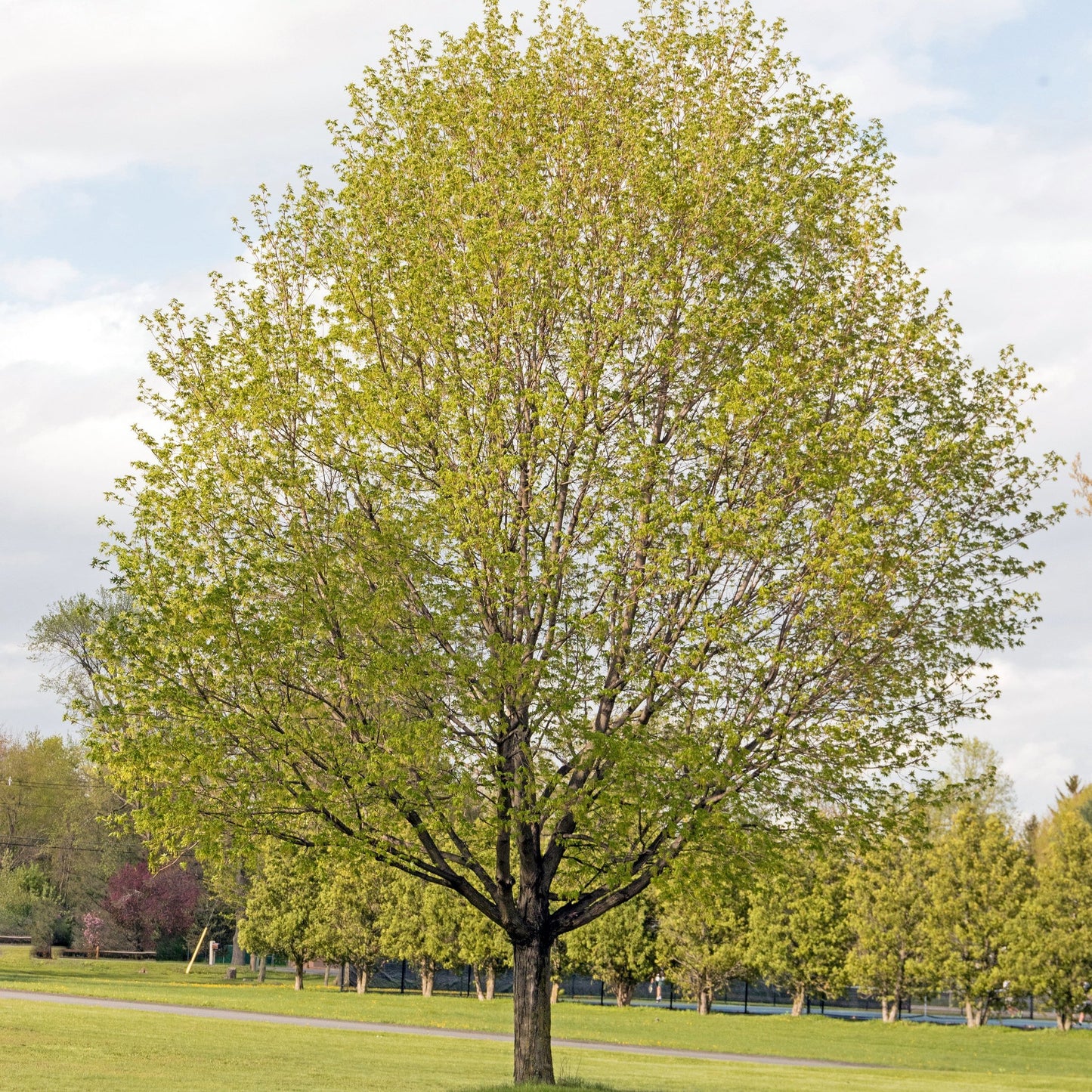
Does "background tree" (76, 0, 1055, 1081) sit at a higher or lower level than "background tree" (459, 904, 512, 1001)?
higher

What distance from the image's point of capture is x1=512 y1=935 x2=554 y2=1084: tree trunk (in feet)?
48.8

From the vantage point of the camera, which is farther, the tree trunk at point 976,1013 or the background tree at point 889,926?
the background tree at point 889,926

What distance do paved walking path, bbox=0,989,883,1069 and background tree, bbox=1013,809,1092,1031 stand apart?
1359 cm

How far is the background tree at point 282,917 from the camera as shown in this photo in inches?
1807

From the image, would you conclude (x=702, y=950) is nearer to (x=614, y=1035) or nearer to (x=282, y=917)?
(x=614, y=1035)

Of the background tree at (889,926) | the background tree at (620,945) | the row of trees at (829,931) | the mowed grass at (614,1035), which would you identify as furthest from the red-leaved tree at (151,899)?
the background tree at (889,926)

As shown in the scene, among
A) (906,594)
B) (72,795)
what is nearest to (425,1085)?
(906,594)

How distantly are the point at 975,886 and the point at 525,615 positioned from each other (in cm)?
3058

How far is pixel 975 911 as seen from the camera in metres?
39.3

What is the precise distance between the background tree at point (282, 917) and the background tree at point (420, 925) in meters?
2.89

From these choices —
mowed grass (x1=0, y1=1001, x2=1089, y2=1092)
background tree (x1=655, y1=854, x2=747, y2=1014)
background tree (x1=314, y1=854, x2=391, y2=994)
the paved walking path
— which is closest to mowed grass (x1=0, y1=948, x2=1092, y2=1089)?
mowed grass (x1=0, y1=1001, x2=1089, y2=1092)

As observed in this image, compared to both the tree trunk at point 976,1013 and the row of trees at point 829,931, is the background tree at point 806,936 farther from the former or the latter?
the tree trunk at point 976,1013

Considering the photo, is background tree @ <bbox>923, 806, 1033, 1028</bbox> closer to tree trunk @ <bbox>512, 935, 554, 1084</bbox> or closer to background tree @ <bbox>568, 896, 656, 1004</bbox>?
background tree @ <bbox>568, 896, 656, 1004</bbox>

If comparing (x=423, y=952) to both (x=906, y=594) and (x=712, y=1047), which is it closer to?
(x=712, y=1047)
